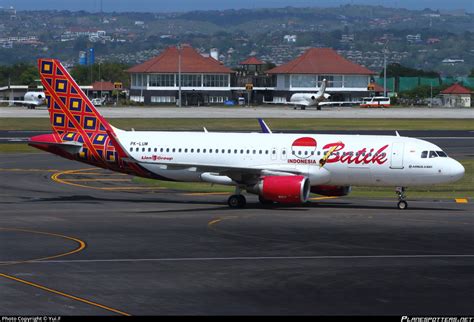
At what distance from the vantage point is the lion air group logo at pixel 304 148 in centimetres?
4884

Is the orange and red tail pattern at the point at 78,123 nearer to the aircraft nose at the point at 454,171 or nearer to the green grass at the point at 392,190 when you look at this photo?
the green grass at the point at 392,190

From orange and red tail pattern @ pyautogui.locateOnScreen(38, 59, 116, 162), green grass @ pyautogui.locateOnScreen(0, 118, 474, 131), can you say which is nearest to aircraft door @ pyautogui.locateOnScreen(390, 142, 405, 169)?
orange and red tail pattern @ pyautogui.locateOnScreen(38, 59, 116, 162)

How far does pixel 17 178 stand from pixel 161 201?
13.6 metres

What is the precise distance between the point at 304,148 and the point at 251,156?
282cm

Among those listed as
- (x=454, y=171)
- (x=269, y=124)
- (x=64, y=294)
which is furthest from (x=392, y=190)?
(x=269, y=124)

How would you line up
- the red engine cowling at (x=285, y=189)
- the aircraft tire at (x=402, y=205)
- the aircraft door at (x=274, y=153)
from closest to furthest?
the red engine cowling at (x=285, y=189) < the aircraft tire at (x=402, y=205) < the aircraft door at (x=274, y=153)

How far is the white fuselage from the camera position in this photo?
47.8m

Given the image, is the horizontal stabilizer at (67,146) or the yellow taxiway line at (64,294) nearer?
the yellow taxiway line at (64,294)

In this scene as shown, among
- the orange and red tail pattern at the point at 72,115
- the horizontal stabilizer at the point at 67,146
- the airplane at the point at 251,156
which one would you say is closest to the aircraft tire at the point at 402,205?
the airplane at the point at 251,156

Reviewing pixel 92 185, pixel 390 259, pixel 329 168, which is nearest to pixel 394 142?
pixel 329 168

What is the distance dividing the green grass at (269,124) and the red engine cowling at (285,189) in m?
57.9

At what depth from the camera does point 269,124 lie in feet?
384

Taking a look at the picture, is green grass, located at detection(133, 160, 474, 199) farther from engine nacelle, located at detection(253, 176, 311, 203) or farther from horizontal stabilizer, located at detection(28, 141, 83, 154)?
engine nacelle, located at detection(253, 176, 311, 203)

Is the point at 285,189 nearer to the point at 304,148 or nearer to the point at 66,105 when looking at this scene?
the point at 304,148
